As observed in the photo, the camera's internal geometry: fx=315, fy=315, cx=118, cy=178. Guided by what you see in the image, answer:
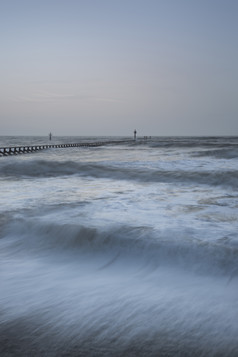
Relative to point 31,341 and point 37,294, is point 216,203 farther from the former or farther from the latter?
point 31,341

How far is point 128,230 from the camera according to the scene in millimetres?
6477

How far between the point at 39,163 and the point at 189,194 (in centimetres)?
1376

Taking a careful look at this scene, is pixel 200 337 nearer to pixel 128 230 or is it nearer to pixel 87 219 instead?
pixel 128 230

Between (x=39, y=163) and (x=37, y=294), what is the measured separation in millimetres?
19039

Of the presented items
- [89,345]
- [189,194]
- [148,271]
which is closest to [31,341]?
[89,345]

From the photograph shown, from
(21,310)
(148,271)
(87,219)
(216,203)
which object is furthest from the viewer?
(216,203)

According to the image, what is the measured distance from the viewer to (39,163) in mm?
22328

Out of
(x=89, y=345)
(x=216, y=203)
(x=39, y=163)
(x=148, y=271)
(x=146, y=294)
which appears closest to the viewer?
(x=89, y=345)

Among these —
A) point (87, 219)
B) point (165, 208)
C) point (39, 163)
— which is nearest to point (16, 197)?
point (87, 219)

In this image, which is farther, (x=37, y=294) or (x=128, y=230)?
(x=128, y=230)

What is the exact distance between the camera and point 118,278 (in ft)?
14.7

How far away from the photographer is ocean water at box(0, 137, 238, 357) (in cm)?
300

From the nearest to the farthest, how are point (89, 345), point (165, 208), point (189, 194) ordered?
point (89, 345) → point (165, 208) → point (189, 194)

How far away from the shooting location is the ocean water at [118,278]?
300cm
